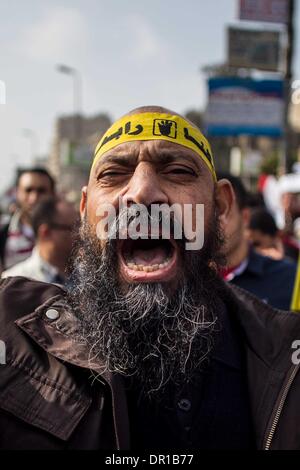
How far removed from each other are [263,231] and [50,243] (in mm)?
1963

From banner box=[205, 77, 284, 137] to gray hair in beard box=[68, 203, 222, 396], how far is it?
20.1 ft

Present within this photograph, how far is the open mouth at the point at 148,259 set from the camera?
6.09ft

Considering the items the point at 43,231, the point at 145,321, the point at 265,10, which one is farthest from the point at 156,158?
the point at 265,10

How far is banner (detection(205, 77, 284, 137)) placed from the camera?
7898 millimetres

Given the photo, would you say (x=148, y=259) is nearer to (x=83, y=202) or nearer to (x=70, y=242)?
(x=83, y=202)

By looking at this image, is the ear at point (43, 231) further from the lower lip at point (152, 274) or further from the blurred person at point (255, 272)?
the lower lip at point (152, 274)

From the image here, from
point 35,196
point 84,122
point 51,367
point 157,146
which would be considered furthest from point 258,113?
point 84,122


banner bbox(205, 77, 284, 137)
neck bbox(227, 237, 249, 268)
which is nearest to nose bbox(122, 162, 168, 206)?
neck bbox(227, 237, 249, 268)

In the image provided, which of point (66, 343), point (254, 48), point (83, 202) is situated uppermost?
point (254, 48)

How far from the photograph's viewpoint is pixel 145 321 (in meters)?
1.86

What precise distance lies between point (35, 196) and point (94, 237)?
348 cm

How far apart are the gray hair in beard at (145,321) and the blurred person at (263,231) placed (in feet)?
9.67

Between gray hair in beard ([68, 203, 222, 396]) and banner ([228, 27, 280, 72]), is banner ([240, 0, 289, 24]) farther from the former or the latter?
gray hair in beard ([68, 203, 222, 396])

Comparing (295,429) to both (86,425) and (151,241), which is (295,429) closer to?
(86,425)
